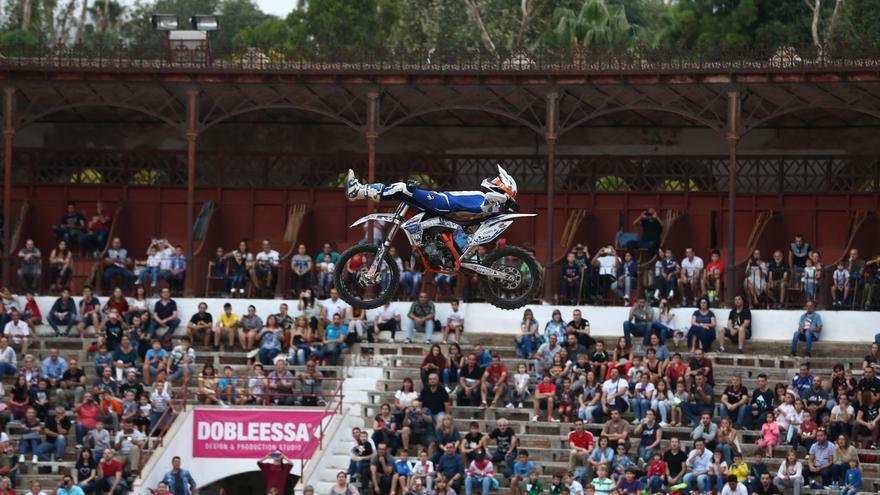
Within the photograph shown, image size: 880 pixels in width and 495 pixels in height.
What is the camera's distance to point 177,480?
96.7 ft

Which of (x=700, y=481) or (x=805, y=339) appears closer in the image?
(x=700, y=481)

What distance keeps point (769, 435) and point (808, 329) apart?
430cm

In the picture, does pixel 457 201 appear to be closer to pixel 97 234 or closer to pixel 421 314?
pixel 421 314

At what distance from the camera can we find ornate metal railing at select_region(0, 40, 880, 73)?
111 feet

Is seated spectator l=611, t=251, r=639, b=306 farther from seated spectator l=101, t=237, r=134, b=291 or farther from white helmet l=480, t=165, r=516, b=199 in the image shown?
white helmet l=480, t=165, r=516, b=199

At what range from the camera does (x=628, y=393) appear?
29875 mm

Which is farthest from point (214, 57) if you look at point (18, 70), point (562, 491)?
point (562, 491)

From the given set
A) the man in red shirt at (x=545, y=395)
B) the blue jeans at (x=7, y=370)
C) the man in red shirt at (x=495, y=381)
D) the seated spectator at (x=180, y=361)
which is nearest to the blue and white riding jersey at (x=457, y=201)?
the man in red shirt at (x=545, y=395)

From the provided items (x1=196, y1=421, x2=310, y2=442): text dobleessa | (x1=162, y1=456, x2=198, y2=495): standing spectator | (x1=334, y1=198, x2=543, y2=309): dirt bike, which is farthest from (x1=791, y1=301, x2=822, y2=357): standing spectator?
(x1=334, y1=198, x2=543, y2=309): dirt bike

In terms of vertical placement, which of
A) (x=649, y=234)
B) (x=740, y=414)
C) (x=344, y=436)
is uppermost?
(x=649, y=234)

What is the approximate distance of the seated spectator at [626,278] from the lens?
Answer: 1330 inches

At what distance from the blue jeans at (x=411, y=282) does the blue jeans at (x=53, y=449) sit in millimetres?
7433

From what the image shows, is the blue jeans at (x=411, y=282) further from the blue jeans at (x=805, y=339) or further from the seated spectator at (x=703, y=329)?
the blue jeans at (x=805, y=339)

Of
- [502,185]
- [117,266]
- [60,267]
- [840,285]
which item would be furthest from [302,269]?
[502,185]
